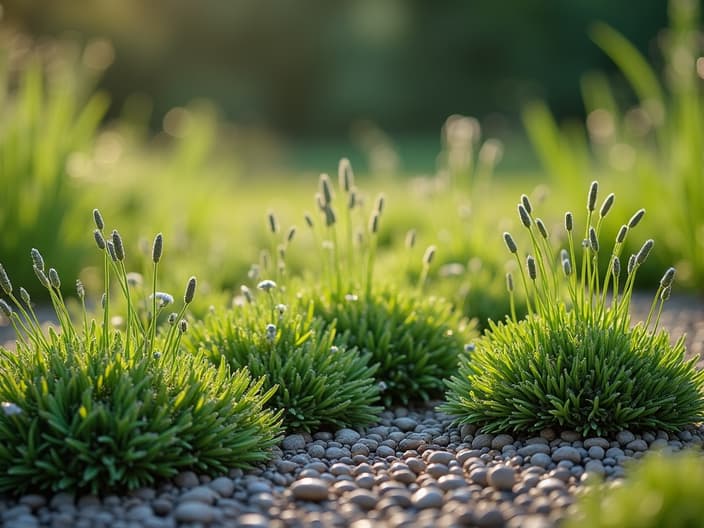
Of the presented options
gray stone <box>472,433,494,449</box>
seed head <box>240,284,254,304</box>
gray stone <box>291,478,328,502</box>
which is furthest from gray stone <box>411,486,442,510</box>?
seed head <box>240,284,254,304</box>

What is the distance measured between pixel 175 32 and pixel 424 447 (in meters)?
22.9

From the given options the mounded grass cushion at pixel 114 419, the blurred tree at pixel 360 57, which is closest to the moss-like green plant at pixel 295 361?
the mounded grass cushion at pixel 114 419

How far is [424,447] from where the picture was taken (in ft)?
8.88

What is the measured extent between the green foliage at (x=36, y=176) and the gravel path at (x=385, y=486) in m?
2.74

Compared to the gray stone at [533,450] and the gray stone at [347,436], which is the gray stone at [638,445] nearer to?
the gray stone at [533,450]

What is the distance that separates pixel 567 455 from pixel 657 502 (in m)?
0.77

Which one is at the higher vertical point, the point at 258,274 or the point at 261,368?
the point at 258,274

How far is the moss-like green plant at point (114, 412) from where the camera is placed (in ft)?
7.18

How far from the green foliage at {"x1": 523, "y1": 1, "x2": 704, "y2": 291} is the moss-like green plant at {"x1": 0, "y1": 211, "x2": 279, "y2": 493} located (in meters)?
3.16

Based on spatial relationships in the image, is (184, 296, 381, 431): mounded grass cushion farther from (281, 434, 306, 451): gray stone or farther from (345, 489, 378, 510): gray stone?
(345, 489, 378, 510): gray stone

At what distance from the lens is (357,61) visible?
79.1 ft

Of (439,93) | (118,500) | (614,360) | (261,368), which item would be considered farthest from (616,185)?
(439,93)

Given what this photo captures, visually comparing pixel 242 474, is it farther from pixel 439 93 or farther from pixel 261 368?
pixel 439 93

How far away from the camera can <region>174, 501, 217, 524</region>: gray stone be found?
6.76 ft
